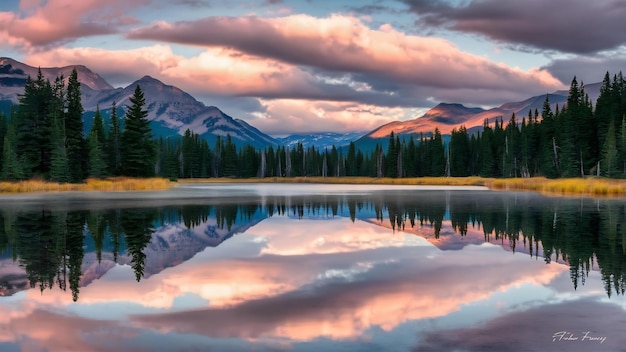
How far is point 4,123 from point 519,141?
112 metres

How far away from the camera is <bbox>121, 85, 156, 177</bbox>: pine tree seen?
295 ft

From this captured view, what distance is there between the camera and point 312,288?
15492 millimetres

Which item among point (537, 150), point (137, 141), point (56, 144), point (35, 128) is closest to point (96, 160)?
point (56, 144)

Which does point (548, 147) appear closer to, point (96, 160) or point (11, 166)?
point (96, 160)

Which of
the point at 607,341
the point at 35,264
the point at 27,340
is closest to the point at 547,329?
the point at 607,341

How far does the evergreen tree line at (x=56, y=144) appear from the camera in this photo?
77.0 meters

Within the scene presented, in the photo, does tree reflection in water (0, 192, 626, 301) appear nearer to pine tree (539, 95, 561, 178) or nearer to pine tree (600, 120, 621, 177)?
pine tree (600, 120, 621, 177)

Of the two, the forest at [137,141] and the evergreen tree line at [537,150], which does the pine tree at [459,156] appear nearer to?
the evergreen tree line at [537,150]

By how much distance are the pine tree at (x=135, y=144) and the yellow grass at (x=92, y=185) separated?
2.72m

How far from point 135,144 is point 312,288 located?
3162 inches

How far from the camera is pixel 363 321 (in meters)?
11.9

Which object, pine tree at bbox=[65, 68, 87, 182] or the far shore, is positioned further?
pine tree at bbox=[65, 68, 87, 182]

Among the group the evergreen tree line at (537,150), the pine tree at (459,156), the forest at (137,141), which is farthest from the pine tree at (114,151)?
the pine tree at (459,156)

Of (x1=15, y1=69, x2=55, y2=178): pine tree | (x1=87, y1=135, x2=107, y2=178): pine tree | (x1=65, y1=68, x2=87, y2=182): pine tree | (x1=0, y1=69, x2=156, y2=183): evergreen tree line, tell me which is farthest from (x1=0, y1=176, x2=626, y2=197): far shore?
(x1=15, y1=69, x2=55, y2=178): pine tree
